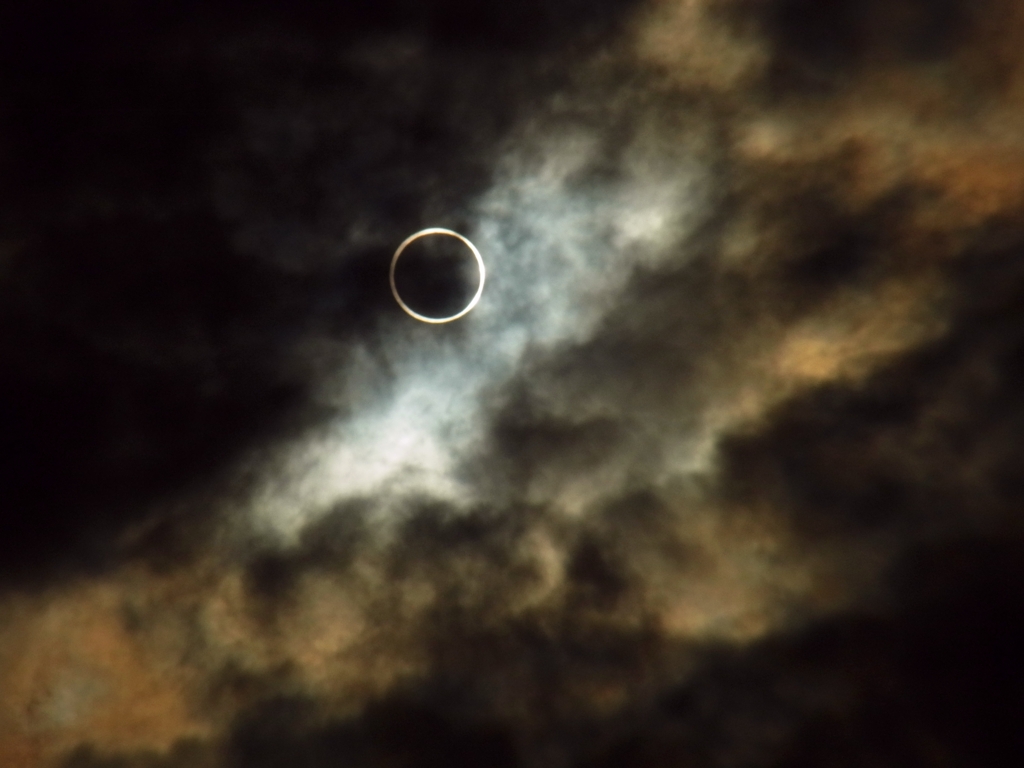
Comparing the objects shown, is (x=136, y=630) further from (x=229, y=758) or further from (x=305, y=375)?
(x=305, y=375)

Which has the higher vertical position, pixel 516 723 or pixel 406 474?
pixel 406 474

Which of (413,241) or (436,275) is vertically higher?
(413,241)

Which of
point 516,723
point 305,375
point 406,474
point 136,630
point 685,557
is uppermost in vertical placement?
point 305,375

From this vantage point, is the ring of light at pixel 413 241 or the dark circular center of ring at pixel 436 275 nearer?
the ring of light at pixel 413 241

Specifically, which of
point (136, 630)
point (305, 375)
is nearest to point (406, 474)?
point (305, 375)

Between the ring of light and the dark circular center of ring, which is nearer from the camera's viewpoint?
the ring of light

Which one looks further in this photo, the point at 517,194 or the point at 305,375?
the point at 305,375

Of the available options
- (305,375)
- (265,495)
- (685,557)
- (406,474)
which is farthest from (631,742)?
(305,375)
